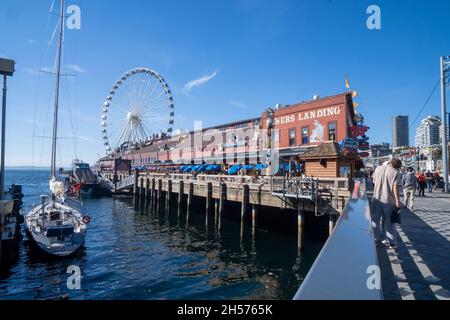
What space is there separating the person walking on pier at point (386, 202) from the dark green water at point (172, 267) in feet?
18.2

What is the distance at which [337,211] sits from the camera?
45.6ft

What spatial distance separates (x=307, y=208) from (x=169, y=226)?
12.6 m

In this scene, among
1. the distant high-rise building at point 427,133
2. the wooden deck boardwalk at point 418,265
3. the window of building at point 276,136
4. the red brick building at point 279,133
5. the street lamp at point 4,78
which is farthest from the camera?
the distant high-rise building at point 427,133

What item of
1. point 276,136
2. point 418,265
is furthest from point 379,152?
point 418,265

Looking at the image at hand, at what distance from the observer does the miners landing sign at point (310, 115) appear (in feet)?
86.2

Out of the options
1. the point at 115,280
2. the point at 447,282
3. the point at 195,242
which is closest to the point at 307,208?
the point at 195,242

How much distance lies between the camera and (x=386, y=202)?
241 inches

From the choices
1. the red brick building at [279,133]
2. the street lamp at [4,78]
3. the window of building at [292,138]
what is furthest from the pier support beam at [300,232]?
the window of building at [292,138]

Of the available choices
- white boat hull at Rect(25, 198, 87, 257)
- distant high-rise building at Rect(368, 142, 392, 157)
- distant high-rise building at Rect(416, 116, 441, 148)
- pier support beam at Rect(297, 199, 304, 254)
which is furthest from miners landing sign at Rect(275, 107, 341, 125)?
distant high-rise building at Rect(416, 116, 441, 148)

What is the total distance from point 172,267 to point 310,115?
20.1 meters

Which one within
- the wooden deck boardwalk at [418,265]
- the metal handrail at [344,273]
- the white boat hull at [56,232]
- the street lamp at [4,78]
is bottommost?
the white boat hull at [56,232]

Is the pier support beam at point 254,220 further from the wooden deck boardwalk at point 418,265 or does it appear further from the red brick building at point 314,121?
the wooden deck boardwalk at point 418,265
